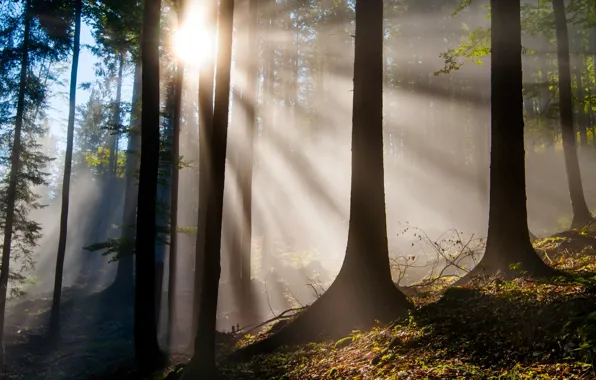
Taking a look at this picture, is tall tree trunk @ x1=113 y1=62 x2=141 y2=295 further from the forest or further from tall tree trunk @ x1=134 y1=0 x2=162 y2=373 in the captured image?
tall tree trunk @ x1=134 y1=0 x2=162 y2=373

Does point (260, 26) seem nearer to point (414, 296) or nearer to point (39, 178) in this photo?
point (39, 178)

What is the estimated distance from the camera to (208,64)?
12945mm

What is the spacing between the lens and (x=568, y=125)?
595 inches

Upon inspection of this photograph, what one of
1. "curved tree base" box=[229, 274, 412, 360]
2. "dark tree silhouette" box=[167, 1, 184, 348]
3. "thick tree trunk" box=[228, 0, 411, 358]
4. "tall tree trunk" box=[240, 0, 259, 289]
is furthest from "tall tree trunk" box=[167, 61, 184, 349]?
"thick tree trunk" box=[228, 0, 411, 358]

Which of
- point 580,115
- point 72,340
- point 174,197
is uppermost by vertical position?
point 580,115

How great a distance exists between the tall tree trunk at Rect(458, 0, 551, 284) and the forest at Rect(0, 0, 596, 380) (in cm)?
4

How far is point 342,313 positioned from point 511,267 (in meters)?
3.32

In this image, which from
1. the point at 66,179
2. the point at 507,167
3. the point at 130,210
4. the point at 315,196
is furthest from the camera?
the point at 315,196

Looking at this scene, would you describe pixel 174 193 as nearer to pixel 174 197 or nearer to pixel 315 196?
pixel 174 197

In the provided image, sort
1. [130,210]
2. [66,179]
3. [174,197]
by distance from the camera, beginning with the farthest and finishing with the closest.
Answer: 1. [130,210]
2. [66,179]
3. [174,197]

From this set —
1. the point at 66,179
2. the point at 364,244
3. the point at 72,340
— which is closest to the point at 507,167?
the point at 364,244

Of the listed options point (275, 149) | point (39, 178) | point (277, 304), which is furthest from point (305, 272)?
point (39, 178)

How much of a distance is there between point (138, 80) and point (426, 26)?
1906cm

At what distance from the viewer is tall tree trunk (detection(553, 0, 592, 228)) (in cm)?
1496
